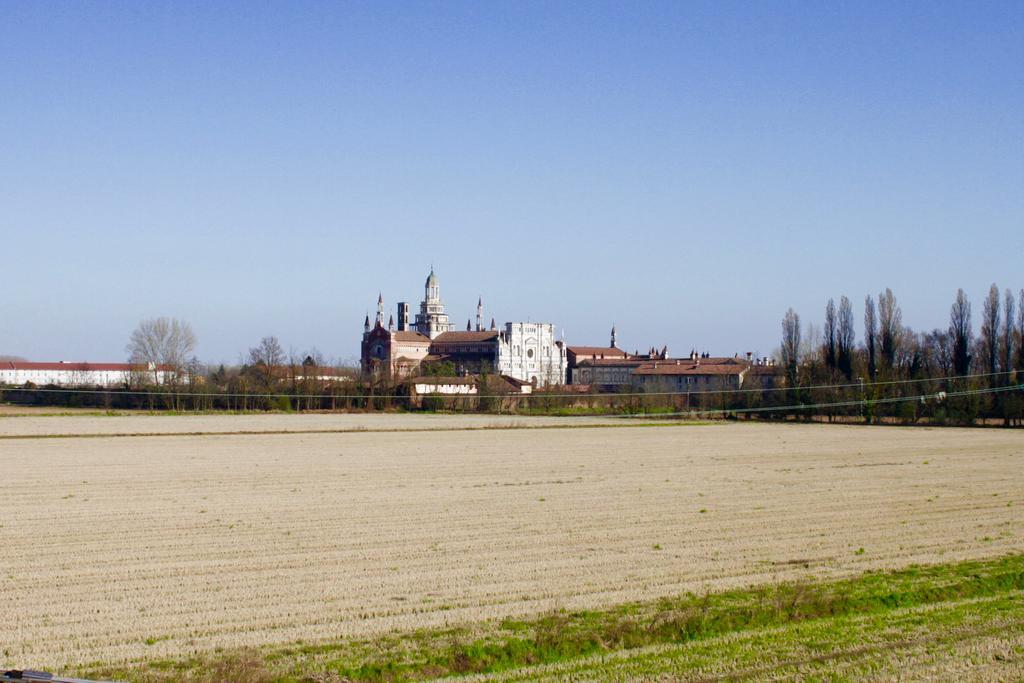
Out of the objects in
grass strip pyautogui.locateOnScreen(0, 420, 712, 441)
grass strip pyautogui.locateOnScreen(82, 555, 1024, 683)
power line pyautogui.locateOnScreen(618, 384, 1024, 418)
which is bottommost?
grass strip pyautogui.locateOnScreen(82, 555, 1024, 683)

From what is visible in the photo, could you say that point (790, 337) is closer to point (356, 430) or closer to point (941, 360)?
point (941, 360)

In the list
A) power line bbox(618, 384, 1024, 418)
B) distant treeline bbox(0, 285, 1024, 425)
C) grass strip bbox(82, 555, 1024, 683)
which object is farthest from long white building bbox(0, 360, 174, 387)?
grass strip bbox(82, 555, 1024, 683)

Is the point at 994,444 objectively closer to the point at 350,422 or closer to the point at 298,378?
the point at 350,422

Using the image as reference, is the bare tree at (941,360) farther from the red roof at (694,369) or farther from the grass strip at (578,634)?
the grass strip at (578,634)

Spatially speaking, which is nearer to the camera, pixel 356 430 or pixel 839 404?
pixel 356 430

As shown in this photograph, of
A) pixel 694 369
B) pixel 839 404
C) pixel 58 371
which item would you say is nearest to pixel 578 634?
pixel 839 404

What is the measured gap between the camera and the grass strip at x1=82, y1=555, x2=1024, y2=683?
1214cm

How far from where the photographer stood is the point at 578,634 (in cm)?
1374

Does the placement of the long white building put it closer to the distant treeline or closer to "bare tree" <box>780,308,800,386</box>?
the distant treeline

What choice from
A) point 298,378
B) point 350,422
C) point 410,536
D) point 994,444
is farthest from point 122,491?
point 298,378

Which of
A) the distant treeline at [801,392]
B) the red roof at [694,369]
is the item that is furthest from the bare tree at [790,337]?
the red roof at [694,369]

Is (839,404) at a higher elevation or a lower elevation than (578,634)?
higher

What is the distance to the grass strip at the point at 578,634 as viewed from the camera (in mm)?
12141

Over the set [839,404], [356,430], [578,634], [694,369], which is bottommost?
[578,634]
